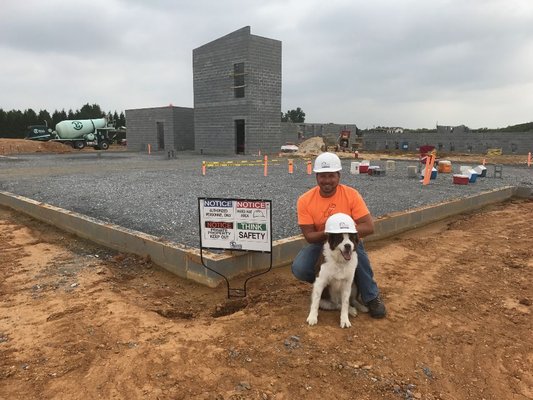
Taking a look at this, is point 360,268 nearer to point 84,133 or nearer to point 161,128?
point 161,128

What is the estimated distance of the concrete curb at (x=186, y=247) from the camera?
5164 millimetres

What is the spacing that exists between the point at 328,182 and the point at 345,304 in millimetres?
1187

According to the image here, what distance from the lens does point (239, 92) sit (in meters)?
30.5

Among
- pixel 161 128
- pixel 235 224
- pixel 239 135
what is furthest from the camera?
pixel 161 128

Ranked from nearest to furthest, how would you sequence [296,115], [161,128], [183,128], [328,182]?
[328,182] → [183,128] → [161,128] → [296,115]

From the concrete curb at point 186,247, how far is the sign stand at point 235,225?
0.95ft

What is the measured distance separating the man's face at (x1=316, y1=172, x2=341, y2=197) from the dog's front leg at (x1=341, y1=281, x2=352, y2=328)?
89cm

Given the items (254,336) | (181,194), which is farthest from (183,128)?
(254,336)

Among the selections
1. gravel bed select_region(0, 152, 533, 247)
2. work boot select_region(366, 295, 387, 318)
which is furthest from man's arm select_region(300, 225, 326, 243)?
gravel bed select_region(0, 152, 533, 247)

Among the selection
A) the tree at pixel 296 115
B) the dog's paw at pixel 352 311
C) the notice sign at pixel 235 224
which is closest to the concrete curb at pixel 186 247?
the notice sign at pixel 235 224

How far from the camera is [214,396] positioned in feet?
9.46

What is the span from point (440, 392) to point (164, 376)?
81.6 inches

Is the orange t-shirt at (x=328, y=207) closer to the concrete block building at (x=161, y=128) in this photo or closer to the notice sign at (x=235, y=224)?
the notice sign at (x=235, y=224)

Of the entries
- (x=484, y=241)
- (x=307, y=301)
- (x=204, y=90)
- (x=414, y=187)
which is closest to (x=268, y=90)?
(x=204, y=90)
